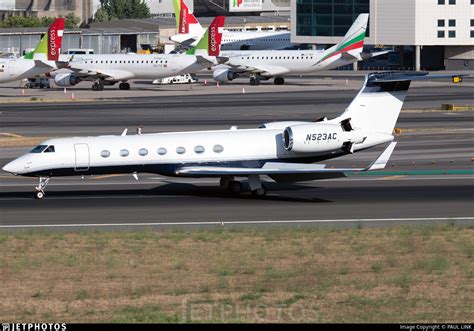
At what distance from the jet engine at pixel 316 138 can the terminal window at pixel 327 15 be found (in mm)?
95415

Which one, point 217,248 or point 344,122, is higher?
point 344,122

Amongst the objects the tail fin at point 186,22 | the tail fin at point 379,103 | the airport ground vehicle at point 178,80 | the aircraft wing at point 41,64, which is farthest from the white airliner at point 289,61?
the tail fin at point 379,103

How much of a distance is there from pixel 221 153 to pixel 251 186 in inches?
63.2

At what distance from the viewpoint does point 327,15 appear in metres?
136

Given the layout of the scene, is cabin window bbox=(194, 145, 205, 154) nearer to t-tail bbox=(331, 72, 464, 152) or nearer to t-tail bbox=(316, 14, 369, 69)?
t-tail bbox=(331, 72, 464, 152)

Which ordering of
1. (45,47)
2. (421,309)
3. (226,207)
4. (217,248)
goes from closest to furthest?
(421,309) < (217,248) < (226,207) < (45,47)

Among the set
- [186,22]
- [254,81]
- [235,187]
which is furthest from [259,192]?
→ [186,22]

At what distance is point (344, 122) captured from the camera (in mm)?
39219

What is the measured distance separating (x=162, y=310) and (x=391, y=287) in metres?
5.24

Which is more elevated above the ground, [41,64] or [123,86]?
[41,64]

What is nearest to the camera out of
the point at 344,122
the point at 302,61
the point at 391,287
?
the point at 391,287

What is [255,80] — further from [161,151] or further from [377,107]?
[161,151]

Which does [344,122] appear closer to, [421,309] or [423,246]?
[423,246]

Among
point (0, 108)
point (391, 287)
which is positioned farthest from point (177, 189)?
point (0, 108)
